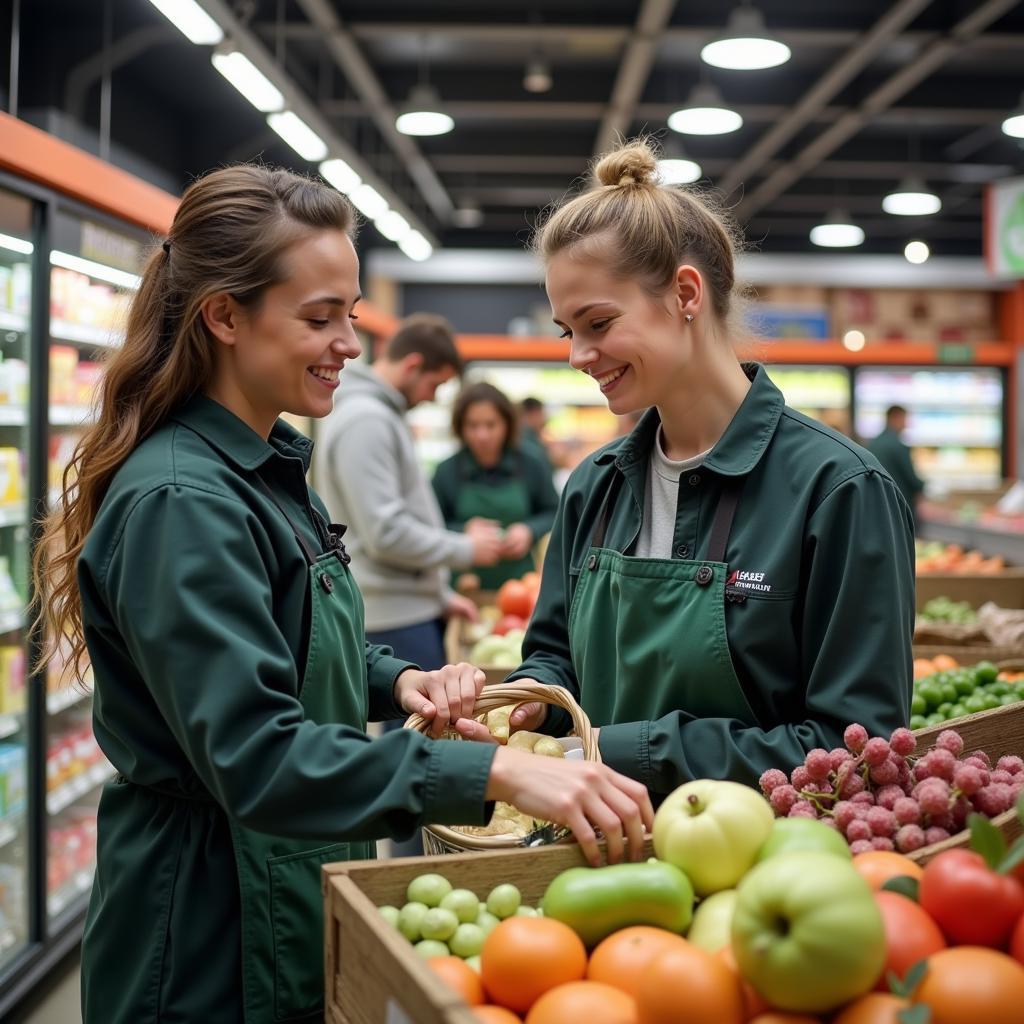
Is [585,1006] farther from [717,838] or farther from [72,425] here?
[72,425]

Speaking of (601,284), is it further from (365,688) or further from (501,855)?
(501,855)

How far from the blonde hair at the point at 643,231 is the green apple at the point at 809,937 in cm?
110

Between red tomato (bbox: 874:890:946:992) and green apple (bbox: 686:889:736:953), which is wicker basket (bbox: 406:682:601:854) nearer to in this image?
green apple (bbox: 686:889:736:953)

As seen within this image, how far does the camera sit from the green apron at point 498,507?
18.4ft

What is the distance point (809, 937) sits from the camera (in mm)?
1009

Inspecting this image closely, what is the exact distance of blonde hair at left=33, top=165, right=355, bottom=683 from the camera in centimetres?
166

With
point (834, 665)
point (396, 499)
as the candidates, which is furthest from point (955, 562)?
point (834, 665)

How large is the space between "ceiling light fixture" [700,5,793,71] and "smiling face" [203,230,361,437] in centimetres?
482

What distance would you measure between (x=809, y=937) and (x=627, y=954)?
239mm

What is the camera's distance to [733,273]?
6.85 feet

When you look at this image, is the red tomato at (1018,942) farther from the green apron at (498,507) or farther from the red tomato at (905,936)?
the green apron at (498,507)

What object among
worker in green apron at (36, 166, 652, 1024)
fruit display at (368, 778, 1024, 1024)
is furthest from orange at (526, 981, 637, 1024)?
worker in green apron at (36, 166, 652, 1024)

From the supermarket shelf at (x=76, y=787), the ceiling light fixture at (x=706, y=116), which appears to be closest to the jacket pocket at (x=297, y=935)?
the supermarket shelf at (x=76, y=787)

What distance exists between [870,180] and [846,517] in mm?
12700
